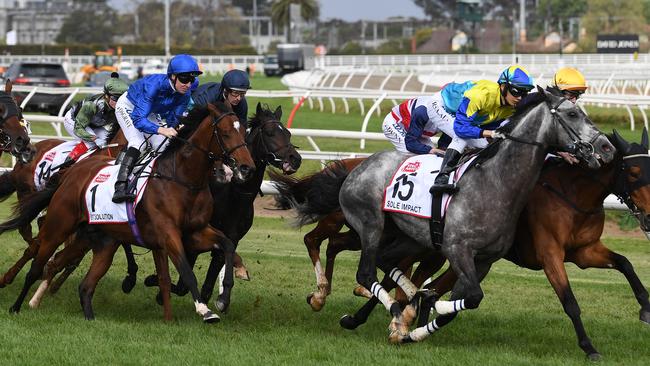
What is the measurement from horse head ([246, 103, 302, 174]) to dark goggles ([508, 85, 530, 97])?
1591mm

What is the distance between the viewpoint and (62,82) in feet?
95.1

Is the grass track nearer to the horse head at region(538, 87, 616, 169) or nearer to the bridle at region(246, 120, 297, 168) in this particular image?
the bridle at region(246, 120, 297, 168)

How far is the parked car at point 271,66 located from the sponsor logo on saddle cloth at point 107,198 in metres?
49.3

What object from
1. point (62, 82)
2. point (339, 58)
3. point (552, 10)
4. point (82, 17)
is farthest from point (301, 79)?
point (552, 10)

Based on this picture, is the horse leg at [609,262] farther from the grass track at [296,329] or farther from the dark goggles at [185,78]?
the dark goggles at [185,78]

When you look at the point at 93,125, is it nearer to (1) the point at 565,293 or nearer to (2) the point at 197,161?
(2) the point at 197,161

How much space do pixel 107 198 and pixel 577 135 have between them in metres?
3.04

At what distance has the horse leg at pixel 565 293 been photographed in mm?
6555

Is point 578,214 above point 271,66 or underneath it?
underneath

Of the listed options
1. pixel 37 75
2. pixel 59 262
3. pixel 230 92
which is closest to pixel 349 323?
pixel 230 92

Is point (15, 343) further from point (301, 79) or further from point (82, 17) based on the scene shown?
point (82, 17)

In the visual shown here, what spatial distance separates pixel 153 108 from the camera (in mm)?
8102

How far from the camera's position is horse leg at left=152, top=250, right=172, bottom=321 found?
25.3 ft

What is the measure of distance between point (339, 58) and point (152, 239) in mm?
37895
